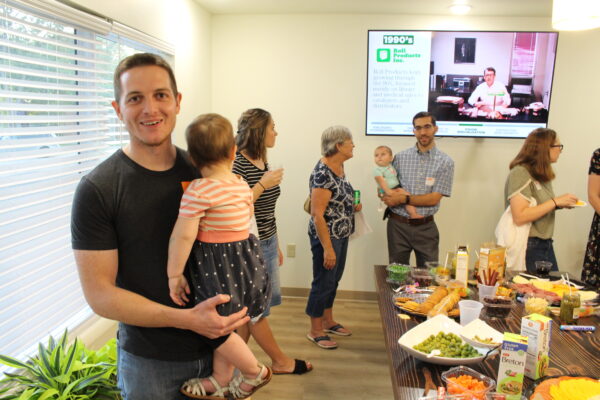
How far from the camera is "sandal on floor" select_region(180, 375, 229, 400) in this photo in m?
1.41

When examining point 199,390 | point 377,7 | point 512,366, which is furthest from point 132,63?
point 377,7

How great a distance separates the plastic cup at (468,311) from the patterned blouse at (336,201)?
1365 mm

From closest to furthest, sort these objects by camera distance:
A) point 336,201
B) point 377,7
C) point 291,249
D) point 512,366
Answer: point 512,366 < point 336,201 < point 377,7 < point 291,249

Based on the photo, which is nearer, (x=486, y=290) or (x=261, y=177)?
(x=486, y=290)

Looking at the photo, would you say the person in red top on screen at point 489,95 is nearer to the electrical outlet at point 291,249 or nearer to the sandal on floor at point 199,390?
the electrical outlet at point 291,249

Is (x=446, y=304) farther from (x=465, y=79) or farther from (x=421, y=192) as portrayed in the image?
(x=465, y=79)

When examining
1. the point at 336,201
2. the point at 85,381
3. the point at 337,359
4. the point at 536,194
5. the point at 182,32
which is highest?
the point at 182,32

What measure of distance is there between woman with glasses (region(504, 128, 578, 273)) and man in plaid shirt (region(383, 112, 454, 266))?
53 cm

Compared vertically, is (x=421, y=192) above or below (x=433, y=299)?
above

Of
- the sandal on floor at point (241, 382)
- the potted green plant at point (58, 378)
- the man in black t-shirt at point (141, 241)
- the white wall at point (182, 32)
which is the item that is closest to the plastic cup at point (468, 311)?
the sandal on floor at point (241, 382)

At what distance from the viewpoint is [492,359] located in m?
1.64

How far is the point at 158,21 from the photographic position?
3.02 metres

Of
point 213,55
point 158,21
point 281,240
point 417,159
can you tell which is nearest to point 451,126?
point 417,159

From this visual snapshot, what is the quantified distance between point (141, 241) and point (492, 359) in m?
1.30
